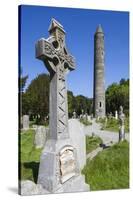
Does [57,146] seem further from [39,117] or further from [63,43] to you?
[63,43]

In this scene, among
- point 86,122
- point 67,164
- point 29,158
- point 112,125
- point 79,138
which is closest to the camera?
point 29,158

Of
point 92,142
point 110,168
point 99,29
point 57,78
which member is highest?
point 99,29

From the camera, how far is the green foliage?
1020 cm

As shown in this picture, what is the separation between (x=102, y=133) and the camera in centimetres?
1023

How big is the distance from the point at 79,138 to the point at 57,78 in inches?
45.3

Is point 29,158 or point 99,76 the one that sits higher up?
point 99,76

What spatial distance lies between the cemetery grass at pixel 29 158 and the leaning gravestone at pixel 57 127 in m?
0.14

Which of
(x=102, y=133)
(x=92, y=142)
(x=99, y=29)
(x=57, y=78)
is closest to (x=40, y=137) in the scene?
(x=57, y=78)

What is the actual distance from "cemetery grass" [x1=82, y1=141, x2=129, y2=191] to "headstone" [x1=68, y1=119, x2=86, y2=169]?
15 centimetres

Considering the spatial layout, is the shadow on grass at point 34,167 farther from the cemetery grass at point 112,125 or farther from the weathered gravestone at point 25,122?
the cemetery grass at point 112,125

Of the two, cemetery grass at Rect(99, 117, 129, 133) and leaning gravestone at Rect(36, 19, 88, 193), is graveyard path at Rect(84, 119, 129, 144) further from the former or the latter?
leaning gravestone at Rect(36, 19, 88, 193)

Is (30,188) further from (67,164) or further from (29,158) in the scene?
(67,164)

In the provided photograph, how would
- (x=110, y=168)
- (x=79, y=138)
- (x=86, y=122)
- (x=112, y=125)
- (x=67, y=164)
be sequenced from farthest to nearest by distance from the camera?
(x=112, y=125) < (x=110, y=168) < (x=86, y=122) < (x=79, y=138) < (x=67, y=164)

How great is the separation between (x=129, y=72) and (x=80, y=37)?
42.4 inches
